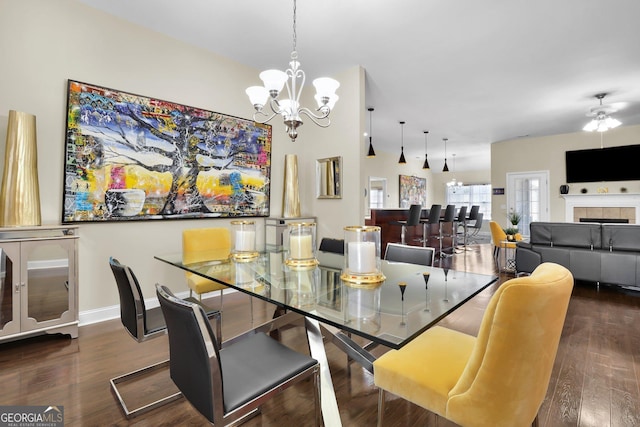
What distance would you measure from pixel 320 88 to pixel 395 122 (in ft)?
15.5

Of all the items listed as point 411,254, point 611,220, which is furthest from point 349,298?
point 611,220

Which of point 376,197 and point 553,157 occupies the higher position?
point 553,157

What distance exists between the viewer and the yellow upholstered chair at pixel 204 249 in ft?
8.12

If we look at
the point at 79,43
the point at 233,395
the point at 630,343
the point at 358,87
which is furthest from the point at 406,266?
the point at 79,43

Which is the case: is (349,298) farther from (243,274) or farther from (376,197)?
(376,197)

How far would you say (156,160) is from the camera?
3162mm

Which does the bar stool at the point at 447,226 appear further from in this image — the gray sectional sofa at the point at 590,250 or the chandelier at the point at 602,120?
the chandelier at the point at 602,120

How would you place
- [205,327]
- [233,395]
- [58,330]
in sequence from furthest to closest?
[58,330] < [233,395] < [205,327]

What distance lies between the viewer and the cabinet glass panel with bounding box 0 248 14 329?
2.20 metres

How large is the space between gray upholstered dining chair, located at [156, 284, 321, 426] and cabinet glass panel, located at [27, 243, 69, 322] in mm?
1914

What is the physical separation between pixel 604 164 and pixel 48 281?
981cm

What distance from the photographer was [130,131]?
2.99m

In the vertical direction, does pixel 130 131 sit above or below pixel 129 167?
above

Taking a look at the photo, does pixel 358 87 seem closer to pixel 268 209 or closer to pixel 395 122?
pixel 268 209
